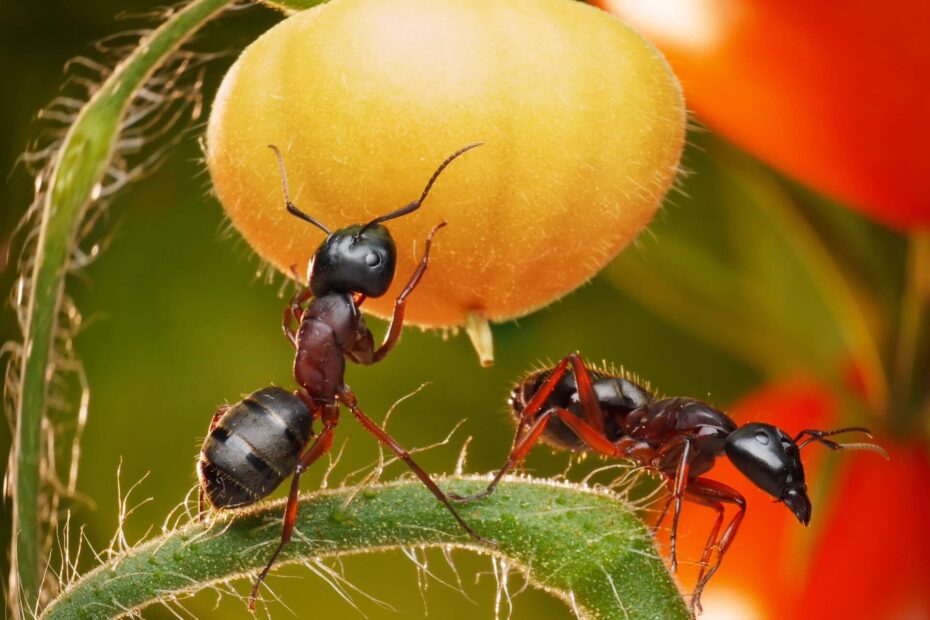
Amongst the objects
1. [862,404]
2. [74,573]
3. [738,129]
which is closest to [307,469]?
[74,573]

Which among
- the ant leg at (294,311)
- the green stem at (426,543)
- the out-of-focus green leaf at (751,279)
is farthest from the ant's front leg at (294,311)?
the out-of-focus green leaf at (751,279)

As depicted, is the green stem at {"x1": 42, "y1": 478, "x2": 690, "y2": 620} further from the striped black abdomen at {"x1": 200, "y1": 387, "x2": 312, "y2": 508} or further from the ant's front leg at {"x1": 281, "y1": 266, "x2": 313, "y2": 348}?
the ant's front leg at {"x1": 281, "y1": 266, "x2": 313, "y2": 348}

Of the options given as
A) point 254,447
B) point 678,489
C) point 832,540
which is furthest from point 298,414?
point 832,540

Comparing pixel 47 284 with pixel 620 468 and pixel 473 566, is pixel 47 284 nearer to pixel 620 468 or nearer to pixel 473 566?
pixel 620 468

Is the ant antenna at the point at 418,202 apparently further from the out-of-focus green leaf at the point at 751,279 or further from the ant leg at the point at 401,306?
the out-of-focus green leaf at the point at 751,279

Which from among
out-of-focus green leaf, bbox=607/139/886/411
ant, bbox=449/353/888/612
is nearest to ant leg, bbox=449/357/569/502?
ant, bbox=449/353/888/612

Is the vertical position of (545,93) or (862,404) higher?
(545,93)
